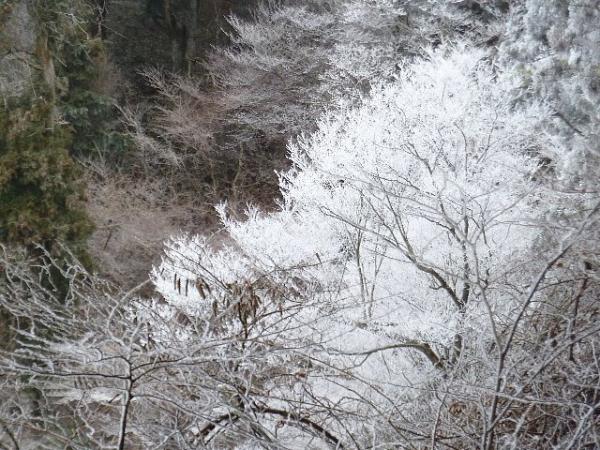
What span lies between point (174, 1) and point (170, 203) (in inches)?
255

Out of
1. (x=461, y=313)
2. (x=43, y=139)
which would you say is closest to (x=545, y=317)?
(x=461, y=313)

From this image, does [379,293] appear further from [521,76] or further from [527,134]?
[521,76]

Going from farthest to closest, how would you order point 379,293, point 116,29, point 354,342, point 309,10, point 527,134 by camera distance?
1. point 116,29
2. point 309,10
3. point 379,293
4. point 527,134
5. point 354,342

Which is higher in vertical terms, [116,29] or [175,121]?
[116,29]

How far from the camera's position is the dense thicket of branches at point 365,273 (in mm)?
1930

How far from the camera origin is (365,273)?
28.3ft

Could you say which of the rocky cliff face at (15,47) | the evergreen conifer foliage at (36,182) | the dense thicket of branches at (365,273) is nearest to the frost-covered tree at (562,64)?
the dense thicket of branches at (365,273)

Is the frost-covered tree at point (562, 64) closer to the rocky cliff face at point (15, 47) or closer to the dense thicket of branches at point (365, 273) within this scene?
the dense thicket of branches at point (365, 273)

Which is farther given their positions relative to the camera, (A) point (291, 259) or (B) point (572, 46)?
(A) point (291, 259)

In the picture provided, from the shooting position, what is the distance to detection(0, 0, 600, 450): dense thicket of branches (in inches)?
76.0

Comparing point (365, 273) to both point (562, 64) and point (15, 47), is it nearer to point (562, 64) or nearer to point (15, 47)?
point (562, 64)

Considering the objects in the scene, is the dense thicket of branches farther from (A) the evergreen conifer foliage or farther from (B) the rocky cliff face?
Result: (B) the rocky cliff face

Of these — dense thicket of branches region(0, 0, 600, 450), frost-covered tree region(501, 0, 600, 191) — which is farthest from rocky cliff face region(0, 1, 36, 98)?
frost-covered tree region(501, 0, 600, 191)

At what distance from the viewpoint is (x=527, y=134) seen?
7852mm
